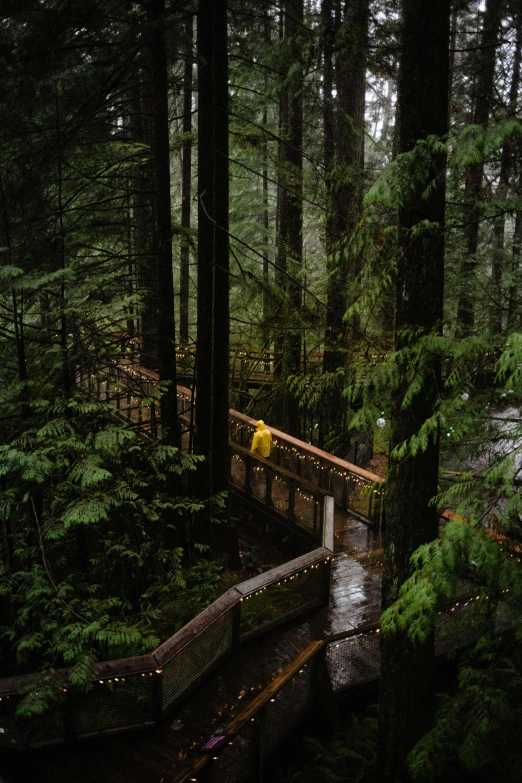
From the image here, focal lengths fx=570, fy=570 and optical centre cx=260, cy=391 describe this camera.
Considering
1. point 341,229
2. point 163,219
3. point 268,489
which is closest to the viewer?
point 163,219

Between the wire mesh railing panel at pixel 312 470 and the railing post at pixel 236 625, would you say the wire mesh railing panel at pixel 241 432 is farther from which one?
the railing post at pixel 236 625

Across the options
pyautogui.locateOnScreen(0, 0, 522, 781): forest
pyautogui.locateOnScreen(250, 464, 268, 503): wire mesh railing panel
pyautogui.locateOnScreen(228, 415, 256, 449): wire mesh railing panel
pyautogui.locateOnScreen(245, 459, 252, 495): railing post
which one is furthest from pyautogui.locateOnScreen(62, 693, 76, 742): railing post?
pyautogui.locateOnScreen(228, 415, 256, 449): wire mesh railing panel

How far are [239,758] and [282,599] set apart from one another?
2.49 metres

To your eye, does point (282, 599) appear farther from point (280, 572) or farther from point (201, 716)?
point (201, 716)

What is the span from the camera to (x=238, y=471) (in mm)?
12930

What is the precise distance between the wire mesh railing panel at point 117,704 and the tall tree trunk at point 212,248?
3.71 meters

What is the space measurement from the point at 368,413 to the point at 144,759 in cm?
508

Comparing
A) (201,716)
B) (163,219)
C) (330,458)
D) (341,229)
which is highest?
(341,229)

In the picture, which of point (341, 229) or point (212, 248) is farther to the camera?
point (341, 229)

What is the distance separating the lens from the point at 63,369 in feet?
26.2

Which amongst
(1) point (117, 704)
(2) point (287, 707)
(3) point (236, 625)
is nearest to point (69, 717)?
(1) point (117, 704)

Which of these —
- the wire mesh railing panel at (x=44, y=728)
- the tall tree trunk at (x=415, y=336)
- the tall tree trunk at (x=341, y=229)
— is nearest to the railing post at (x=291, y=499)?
the tall tree trunk at (x=341, y=229)

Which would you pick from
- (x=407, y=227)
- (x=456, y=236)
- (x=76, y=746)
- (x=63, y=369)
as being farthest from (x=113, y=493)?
(x=456, y=236)

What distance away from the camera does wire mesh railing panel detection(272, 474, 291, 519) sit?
11.7 meters
